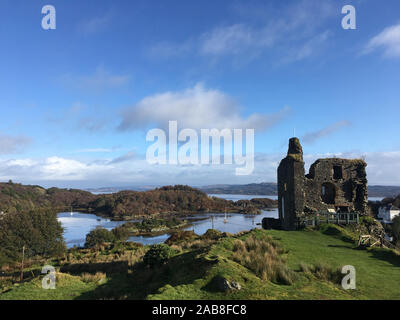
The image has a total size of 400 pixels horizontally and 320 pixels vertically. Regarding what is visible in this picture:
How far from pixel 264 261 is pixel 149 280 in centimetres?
533

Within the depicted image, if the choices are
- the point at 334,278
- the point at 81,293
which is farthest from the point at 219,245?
the point at 81,293

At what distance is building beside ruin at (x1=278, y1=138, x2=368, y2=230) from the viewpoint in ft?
68.1

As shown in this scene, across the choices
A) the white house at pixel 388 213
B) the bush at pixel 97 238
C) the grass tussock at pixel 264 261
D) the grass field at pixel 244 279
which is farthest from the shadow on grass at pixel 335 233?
the white house at pixel 388 213

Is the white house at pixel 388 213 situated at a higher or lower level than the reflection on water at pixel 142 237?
higher

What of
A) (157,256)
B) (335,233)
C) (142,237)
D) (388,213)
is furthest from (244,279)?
(388,213)

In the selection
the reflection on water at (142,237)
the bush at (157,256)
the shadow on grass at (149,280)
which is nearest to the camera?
the shadow on grass at (149,280)

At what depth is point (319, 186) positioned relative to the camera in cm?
2142

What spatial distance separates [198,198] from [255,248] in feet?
502

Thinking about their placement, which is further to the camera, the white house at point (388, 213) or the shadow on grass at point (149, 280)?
the white house at point (388, 213)

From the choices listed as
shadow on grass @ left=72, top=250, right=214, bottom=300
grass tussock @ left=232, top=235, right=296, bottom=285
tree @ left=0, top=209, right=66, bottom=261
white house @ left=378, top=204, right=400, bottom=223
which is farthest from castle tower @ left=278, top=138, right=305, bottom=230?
white house @ left=378, top=204, right=400, bottom=223

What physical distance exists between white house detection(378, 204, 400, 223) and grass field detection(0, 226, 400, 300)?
54.9 metres

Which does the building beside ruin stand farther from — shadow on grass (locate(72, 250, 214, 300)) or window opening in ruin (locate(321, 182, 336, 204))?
shadow on grass (locate(72, 250, 214, 300))

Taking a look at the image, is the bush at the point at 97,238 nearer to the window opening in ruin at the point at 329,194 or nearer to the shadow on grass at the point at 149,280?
the shadow on grass at the point at 149,280

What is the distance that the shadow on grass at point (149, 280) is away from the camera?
9508 millimetres
